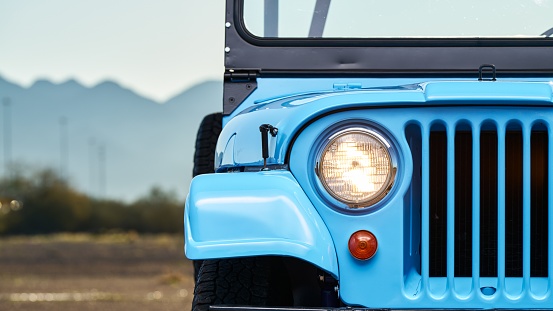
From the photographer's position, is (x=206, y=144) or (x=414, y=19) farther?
(x=206, y=144)

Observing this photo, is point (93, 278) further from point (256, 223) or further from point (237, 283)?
point (256, 223)

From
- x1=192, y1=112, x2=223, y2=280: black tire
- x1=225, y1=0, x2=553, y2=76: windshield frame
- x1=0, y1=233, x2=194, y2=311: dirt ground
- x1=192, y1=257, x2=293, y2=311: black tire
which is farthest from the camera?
x1=0, y1=233, x2=194, y2=311: dirt ground

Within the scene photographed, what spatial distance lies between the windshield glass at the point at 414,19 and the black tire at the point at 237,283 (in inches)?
46.9

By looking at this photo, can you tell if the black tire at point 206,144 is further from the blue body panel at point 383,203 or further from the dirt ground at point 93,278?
the dirt ground at point 93,278

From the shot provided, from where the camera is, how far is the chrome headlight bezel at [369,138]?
430cm

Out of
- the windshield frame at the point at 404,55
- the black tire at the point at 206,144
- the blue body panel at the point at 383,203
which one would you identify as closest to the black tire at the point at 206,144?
the black tire at the point at 206,144

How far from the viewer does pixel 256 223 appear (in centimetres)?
422

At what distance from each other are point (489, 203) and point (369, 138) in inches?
19.4

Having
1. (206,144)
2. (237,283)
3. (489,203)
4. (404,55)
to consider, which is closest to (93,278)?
(206,144)

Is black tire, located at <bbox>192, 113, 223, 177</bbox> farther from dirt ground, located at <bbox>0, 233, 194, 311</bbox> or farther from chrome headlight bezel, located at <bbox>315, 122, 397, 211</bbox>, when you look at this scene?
dirt ground, located at <bbox>0, 233, 194, 311</bbox>

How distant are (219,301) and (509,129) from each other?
1.15 meters

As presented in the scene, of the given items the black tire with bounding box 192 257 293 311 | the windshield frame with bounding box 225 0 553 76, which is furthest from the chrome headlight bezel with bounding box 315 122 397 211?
the windshield frame with bounding box 225 0 553 76

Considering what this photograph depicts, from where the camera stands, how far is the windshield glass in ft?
17.6

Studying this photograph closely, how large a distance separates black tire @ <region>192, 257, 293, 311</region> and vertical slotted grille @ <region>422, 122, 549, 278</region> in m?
0.58
